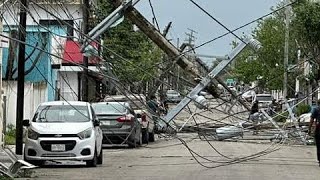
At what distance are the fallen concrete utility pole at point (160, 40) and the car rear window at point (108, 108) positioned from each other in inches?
625

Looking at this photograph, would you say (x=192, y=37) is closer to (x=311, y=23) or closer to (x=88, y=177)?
(x=88, y=177)

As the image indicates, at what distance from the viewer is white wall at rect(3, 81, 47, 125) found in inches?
1389

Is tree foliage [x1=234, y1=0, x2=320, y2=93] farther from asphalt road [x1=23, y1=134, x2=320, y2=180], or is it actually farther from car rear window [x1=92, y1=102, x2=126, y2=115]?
asphalt road [x1=23, y1=134, x2=320, y2=180]

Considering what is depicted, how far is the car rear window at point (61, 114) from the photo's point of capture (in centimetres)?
2334

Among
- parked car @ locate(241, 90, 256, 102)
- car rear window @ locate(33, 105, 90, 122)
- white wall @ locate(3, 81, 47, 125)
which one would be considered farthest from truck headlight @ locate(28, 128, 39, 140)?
white wall @ locate(3, 81, 47, 125)

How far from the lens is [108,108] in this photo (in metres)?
30.7

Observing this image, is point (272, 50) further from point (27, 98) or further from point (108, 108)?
point (108, 108)

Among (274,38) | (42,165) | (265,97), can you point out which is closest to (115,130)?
(42,165)

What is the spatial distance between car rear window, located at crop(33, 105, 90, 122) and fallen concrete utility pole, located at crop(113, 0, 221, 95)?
9.00 m

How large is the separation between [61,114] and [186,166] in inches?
139

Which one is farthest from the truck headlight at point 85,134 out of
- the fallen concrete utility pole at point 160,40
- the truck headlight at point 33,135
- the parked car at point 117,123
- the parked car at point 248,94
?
the fallen concrete utility pole at point 160,40

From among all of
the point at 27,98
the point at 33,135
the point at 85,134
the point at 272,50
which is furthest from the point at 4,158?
the point at 272,50

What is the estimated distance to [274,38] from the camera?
59.0 metres

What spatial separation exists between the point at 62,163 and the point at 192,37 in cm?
831
